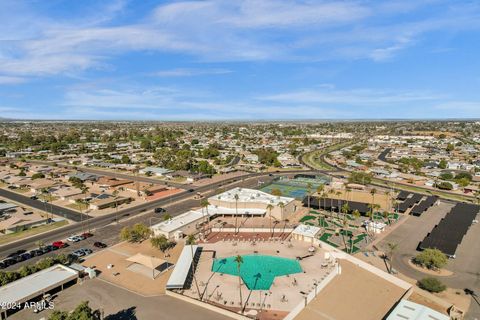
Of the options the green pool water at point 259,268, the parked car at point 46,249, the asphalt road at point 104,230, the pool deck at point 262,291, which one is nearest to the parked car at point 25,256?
the asphalt road at point 104,230

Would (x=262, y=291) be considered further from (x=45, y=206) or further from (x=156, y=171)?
(x=156, y=171)

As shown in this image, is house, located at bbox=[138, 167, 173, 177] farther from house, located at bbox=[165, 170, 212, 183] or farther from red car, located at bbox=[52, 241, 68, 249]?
red car, located at bbox=[52, 241, 68, 249]

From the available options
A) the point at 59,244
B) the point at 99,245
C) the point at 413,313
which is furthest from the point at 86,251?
the point at 413,313

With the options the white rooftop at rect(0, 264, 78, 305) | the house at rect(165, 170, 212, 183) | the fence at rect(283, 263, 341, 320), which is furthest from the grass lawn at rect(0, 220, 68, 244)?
the fence at rect(283, 263, 341, 320)

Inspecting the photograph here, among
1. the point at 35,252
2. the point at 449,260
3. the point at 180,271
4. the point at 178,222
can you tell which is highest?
the point at 178,222

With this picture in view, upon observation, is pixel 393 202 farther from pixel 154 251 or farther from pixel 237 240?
pixel 154 251

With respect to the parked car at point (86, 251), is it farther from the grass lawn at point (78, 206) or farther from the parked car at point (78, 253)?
the grass lawn at point (78, 206)

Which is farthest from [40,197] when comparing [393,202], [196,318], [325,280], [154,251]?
[393,202]
